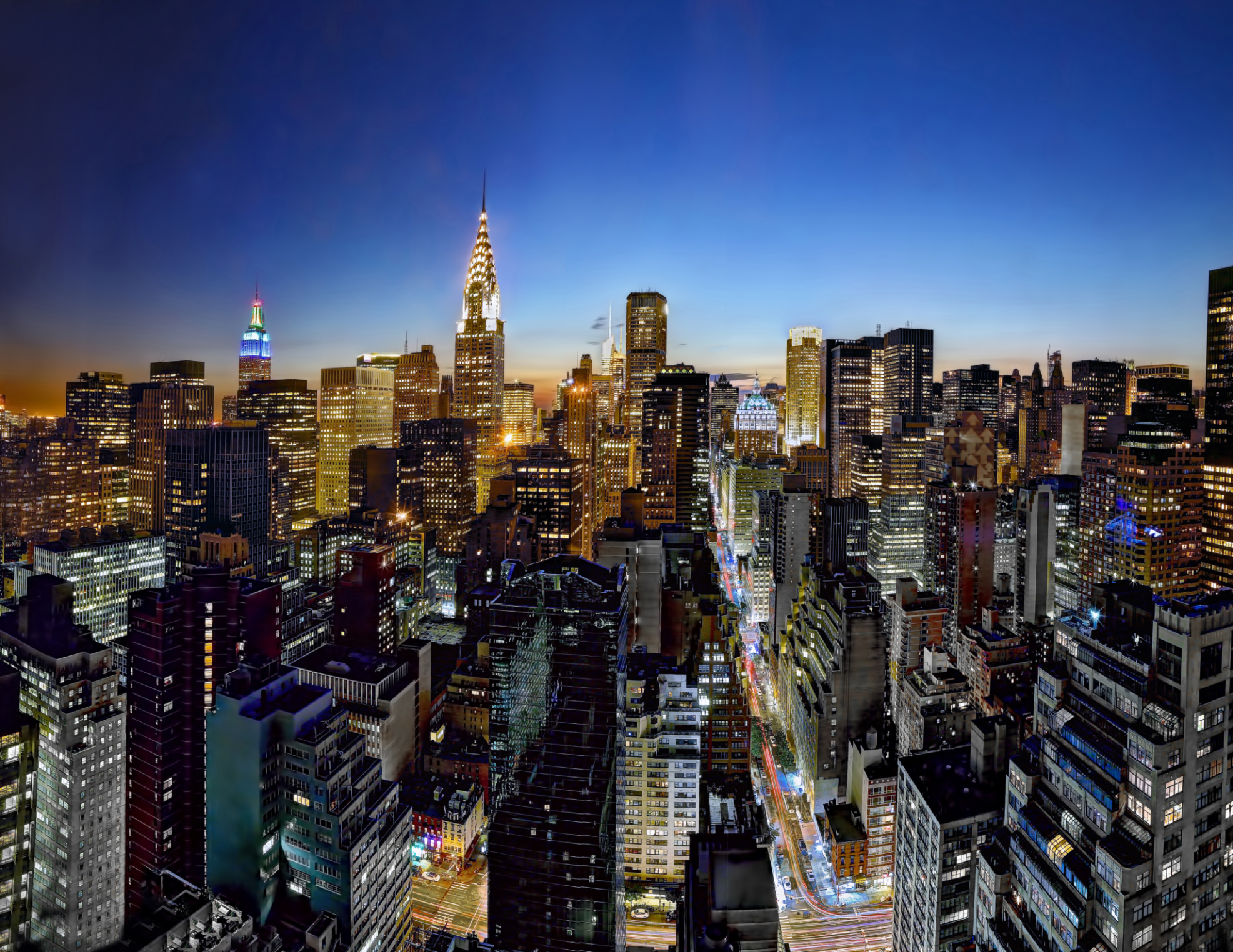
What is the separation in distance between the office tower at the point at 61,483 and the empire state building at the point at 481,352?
26.4 meters

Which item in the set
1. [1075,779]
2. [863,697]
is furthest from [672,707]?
[1075,779]

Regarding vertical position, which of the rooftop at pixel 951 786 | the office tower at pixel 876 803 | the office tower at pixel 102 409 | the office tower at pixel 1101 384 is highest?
the office tower at pixel 1101 384

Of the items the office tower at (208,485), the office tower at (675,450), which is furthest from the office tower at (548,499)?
the office tower at (208,485)

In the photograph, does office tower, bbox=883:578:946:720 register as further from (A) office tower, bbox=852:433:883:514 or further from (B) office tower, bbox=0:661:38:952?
(B) office tower, bbox=0:661:38:952

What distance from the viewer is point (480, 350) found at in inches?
2249

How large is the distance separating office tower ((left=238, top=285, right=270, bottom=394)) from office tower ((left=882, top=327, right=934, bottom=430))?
154 ft

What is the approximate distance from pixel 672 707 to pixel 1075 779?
10810mm

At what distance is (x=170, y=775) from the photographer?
1555 centimetres

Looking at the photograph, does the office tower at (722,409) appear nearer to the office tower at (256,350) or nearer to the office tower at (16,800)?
the office tower at (256,350)

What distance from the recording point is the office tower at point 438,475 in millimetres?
44688

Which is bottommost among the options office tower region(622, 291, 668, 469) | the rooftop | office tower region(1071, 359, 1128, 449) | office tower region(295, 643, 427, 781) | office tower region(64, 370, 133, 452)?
office tower region(295, 643, 427, 781)

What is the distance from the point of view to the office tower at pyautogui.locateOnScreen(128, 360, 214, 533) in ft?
111

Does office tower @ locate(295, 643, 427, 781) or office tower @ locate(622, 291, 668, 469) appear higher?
office tower @ locate(622, 291, 668, 469)

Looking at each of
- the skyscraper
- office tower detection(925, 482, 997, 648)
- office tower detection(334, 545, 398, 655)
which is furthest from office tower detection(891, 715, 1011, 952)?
the skyscraper
